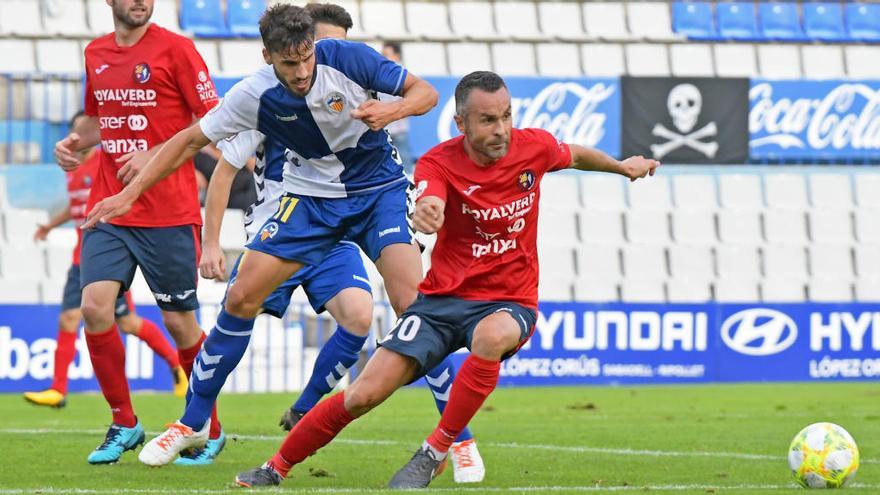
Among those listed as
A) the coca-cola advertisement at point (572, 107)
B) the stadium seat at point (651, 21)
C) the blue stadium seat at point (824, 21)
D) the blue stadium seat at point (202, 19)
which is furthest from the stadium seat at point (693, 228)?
the blue stadium seat at point (202, 19)

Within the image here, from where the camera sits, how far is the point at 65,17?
59.3 ft

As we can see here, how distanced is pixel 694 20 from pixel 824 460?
46.5 feet

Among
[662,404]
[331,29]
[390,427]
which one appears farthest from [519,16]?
[331,29]

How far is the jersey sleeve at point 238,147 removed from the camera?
7207 mm

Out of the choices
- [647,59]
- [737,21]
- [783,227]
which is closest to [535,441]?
[783,227]

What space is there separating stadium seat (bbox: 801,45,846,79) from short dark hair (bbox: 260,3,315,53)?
47.3 ft

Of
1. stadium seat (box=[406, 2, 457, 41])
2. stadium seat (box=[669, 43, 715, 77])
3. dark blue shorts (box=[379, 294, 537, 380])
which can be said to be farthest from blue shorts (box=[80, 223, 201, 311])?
stadium seat (box=[669, 43, 715, 77])

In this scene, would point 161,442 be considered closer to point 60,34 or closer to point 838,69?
point 60,34

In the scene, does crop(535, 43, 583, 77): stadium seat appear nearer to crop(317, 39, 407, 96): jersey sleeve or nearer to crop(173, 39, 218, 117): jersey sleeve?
crop(173, 39, 218, 117): jersey sleeve

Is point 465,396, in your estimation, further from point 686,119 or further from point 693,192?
point 693,192

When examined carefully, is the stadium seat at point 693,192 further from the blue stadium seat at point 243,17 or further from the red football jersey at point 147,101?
the red football jersey at point 147,101

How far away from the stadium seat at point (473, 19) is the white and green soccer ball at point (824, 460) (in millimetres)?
13185

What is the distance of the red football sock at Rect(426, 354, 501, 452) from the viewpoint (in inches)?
246

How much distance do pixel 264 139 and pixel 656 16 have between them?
13202mm
